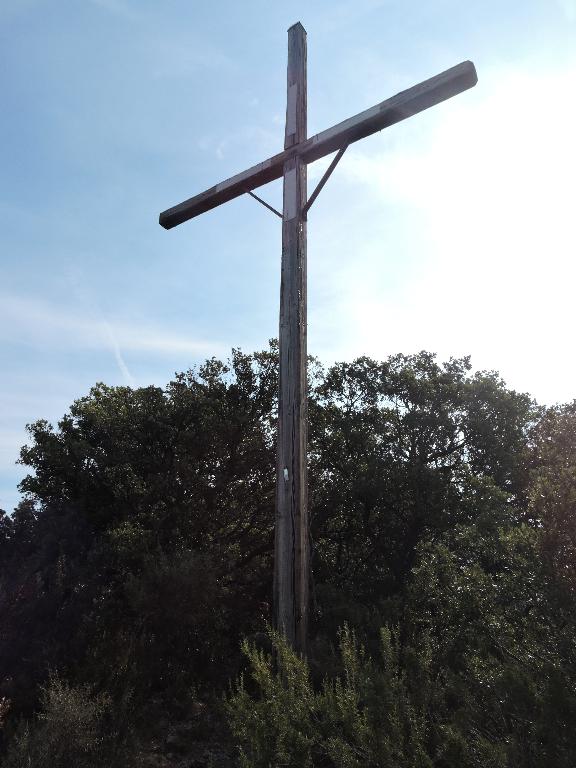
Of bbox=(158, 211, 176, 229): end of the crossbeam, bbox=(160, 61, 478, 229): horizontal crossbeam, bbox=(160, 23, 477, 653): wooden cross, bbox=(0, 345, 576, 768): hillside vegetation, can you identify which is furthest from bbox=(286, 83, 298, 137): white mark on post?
bbox=(0, 345, 576, 768): hillside vegetation

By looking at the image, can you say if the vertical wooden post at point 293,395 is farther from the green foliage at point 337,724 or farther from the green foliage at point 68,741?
the green foliage at point 68,741

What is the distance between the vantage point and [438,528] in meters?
12.4

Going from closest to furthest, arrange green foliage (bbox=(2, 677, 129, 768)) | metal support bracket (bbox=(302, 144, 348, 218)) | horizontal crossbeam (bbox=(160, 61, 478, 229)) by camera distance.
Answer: horizontal crossbeam (bbox=(160, 61, 478, 229)) → metal support bracket (bbox=(302, 144, 348, 218)) → green foliage (bbox=(2, 677, 129, 768))

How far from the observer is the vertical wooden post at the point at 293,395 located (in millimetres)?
4168

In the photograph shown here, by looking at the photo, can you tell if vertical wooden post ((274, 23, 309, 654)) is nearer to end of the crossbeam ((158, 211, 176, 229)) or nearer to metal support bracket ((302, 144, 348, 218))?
metal support bracket ((302, 144, 348, 218))

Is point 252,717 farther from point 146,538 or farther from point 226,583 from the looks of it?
point 226,583

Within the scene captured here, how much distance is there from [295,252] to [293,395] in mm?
1394

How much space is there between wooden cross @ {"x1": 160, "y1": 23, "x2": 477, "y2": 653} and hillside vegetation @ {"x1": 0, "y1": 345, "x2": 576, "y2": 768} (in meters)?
0.65

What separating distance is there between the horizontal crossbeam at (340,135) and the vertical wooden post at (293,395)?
0.20 metres

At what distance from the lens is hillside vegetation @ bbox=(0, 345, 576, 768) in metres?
3.30

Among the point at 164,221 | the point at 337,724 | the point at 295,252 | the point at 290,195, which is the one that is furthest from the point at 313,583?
the point at 164,221

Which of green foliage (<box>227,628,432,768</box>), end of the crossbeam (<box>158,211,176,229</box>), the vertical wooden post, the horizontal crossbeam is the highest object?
the horizontal crossbeam

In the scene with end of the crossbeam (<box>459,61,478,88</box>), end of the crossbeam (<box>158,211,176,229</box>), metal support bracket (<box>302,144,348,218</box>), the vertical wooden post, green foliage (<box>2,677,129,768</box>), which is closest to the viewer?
the vertical wooden post

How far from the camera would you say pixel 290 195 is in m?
5.27
